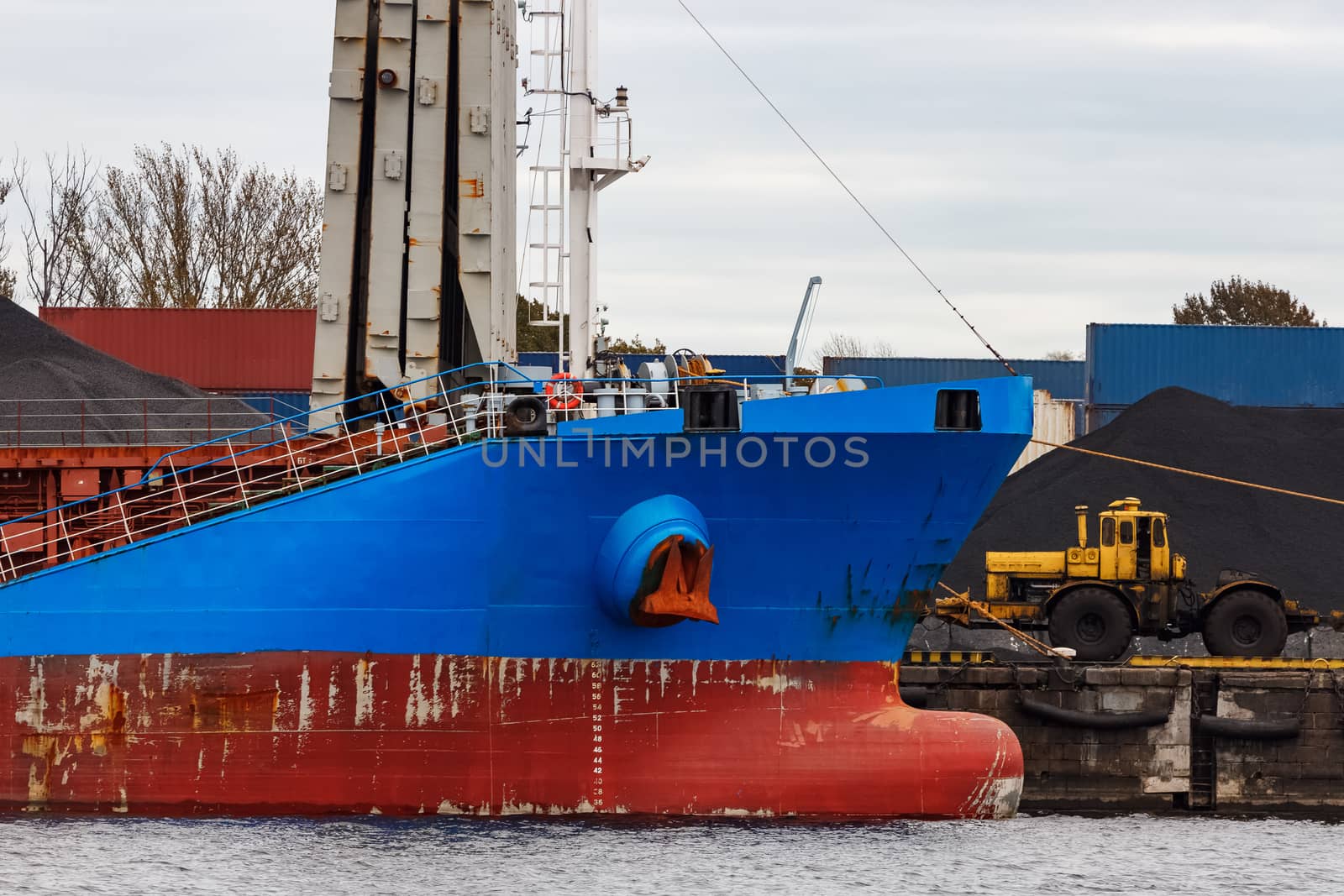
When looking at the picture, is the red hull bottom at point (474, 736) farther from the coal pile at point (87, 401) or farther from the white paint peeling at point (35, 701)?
the coal pile at point (87, 401)

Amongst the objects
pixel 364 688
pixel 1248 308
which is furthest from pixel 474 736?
pixel 1248 308

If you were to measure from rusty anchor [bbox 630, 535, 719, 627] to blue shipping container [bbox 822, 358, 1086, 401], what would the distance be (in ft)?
87.7

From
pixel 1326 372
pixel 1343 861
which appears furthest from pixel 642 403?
pixel 1326 372

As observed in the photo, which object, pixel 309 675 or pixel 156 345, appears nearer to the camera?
pixel 309 675

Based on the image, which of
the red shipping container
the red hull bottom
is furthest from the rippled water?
the red shipping container

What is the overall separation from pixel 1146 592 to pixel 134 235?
33.2 metres

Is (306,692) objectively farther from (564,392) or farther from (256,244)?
(256,244)

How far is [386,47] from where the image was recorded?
1875cm

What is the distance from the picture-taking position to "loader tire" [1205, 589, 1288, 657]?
23.0 m

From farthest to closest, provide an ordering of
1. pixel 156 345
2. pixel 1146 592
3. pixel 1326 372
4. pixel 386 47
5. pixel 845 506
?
pixel 1326 372 → pixel 156 345 → pixel 1146 592 → pixel 386 47 → pixel 845 506

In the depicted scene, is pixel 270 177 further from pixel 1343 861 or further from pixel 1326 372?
pixel 1343 861

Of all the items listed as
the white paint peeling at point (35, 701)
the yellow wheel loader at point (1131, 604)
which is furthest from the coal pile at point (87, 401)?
the yellow wheel loader at point (1131, 604)

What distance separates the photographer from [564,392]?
56.1 ft

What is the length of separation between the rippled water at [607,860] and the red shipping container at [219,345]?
67.3 ft
